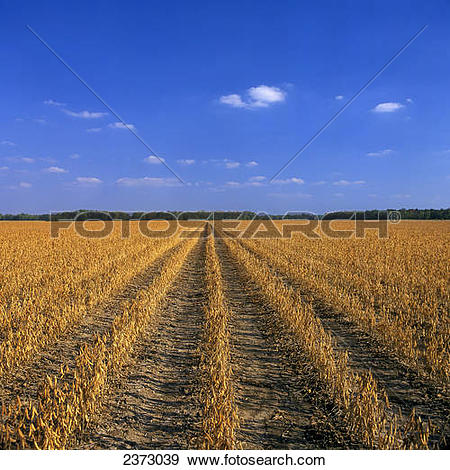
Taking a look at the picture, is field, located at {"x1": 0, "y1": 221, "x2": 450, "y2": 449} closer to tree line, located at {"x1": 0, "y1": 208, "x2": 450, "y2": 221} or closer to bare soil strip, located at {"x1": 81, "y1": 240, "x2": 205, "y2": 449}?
bare soil strip, located at {"x1": 81, "y1": 240, "x2": 205, "y2": 449}

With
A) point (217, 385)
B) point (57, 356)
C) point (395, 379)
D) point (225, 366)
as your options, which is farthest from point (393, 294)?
point (57, 356)

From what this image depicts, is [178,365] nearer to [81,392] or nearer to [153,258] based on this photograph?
[81,392]

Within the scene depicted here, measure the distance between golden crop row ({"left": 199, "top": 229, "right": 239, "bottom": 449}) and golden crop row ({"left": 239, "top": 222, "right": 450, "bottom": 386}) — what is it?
298 cm

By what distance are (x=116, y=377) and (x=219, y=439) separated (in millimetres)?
2246

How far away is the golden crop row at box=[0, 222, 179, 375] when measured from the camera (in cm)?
596

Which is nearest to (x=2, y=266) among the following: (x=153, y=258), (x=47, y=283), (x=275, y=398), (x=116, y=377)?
(x=47, y=283)

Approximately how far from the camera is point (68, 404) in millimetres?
3676

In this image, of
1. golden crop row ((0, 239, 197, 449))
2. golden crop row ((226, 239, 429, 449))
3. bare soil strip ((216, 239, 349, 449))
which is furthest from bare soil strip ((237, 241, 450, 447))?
golden crop row ((0, 239, 197, 449))

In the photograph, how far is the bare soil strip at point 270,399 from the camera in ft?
11.7
